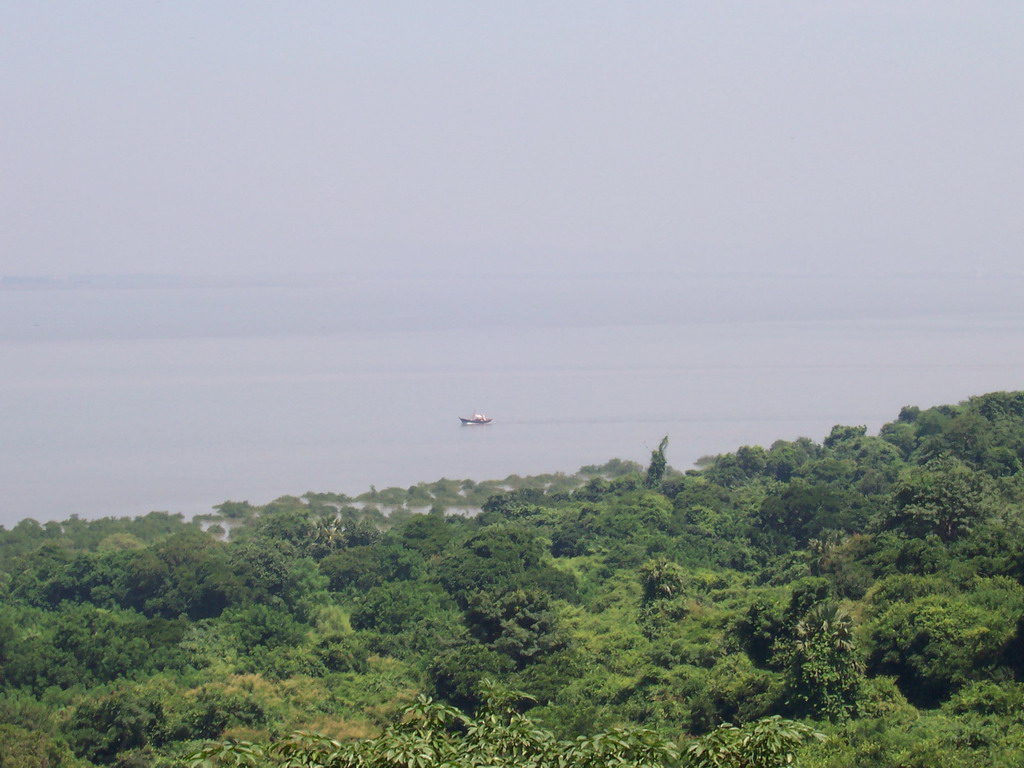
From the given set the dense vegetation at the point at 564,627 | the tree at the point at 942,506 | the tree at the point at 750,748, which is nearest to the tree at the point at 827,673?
the dense vegetation at the point at 564,627

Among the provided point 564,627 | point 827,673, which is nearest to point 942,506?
point 564,627

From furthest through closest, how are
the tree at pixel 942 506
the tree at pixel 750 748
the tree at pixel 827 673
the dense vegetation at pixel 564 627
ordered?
the tree at pixel 942 506 < the tree at pixel 827 673 < the dense vegetation at pixel 564 627 < the tree at pixel 750 748

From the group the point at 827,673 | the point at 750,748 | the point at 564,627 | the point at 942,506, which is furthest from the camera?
the point at 942,506

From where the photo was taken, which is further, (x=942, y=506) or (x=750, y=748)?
(x=942, y=506)

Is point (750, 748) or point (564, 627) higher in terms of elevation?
point (750, 748)

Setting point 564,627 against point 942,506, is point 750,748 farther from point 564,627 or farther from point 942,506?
point 942,506

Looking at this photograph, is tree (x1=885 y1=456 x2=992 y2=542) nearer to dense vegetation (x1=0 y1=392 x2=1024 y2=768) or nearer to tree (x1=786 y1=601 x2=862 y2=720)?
dense vegetation (x1=0 y1=392 x2=1024 y2=768)

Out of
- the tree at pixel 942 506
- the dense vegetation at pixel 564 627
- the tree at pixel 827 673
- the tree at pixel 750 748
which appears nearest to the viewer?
the tree at pixel 750 748

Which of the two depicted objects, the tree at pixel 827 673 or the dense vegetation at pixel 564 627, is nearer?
the dense vegetation at pixel 564 627

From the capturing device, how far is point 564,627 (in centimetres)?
2516

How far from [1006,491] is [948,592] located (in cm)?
943

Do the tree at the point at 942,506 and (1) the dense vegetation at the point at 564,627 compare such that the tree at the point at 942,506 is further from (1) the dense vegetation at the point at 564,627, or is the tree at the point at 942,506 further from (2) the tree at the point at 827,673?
(2) the tree at the point at 827,673

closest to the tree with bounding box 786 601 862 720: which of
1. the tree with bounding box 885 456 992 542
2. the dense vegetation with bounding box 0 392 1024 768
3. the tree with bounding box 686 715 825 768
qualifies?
the dense vegetation with bounding box 0 392 1024 768

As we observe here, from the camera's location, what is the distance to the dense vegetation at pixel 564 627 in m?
15.5
